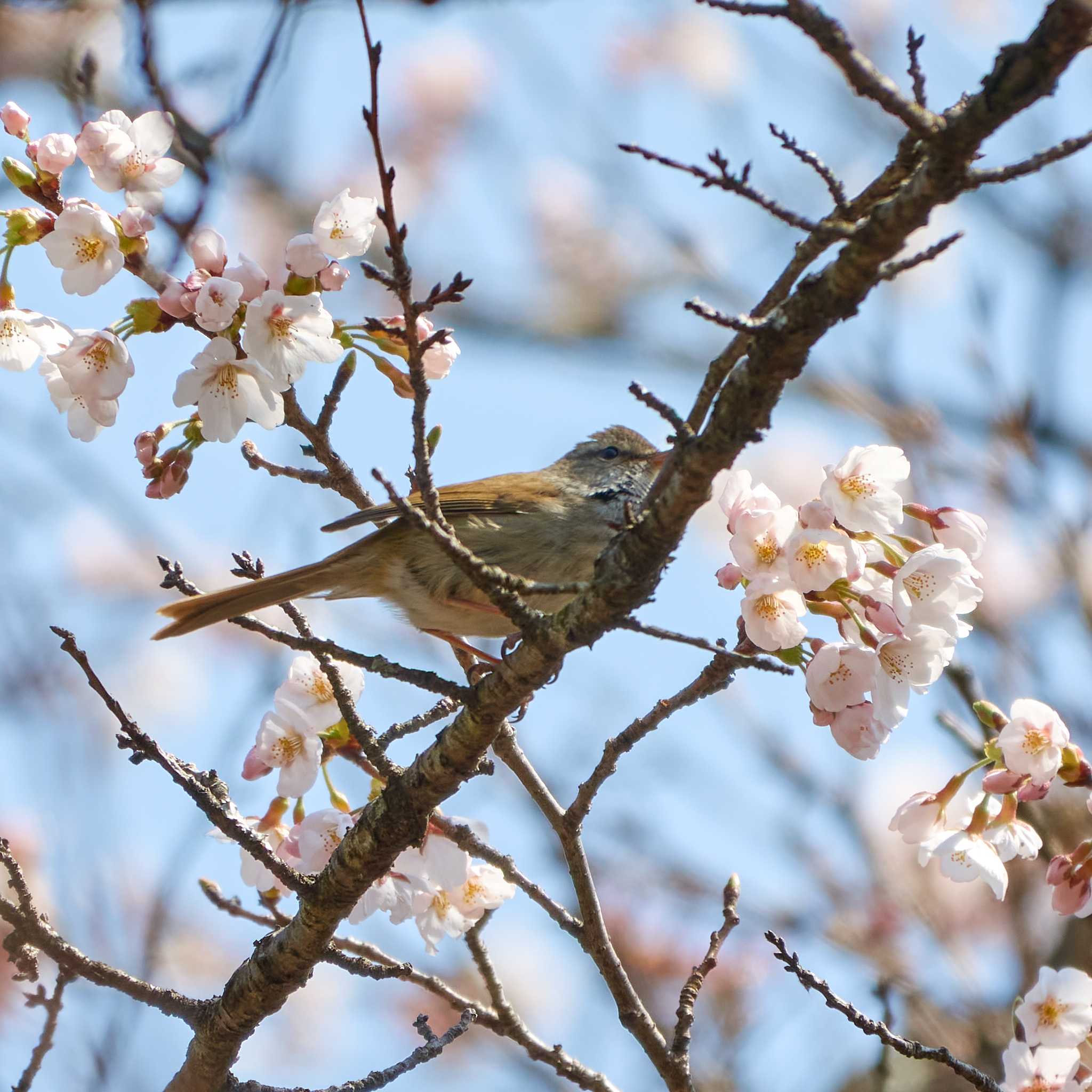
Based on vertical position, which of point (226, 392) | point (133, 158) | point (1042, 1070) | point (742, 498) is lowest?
point (1042, 1070)

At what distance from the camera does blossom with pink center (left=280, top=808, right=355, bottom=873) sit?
8.69 feet

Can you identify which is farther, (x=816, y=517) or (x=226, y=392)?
(x=226, y=392)

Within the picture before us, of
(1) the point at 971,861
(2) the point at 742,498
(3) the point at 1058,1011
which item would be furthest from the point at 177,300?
(3) the point at 1058,1011

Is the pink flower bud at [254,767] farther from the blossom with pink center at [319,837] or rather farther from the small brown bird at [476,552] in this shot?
the small brown bird at [476,552]

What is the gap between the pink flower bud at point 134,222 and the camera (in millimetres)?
2363

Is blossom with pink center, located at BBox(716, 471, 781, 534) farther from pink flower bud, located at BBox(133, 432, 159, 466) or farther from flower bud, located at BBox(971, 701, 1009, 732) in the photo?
pink flower bud, located at BBox(133, 432, 159, 466)

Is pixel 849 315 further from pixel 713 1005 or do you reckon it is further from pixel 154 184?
pixel 713 1005

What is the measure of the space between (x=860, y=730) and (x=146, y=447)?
1.51 metres

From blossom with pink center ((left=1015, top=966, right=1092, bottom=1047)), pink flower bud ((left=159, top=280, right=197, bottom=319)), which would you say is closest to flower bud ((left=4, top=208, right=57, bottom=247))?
pink flower bud ((left=159, top=280, right=197, bottom=319))

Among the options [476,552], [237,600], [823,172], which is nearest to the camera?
[823,172]

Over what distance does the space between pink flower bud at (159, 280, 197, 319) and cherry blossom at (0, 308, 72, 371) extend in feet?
1.02

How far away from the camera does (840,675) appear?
223cm

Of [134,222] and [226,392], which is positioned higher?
[134,222]

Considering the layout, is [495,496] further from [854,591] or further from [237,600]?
[854,591]
